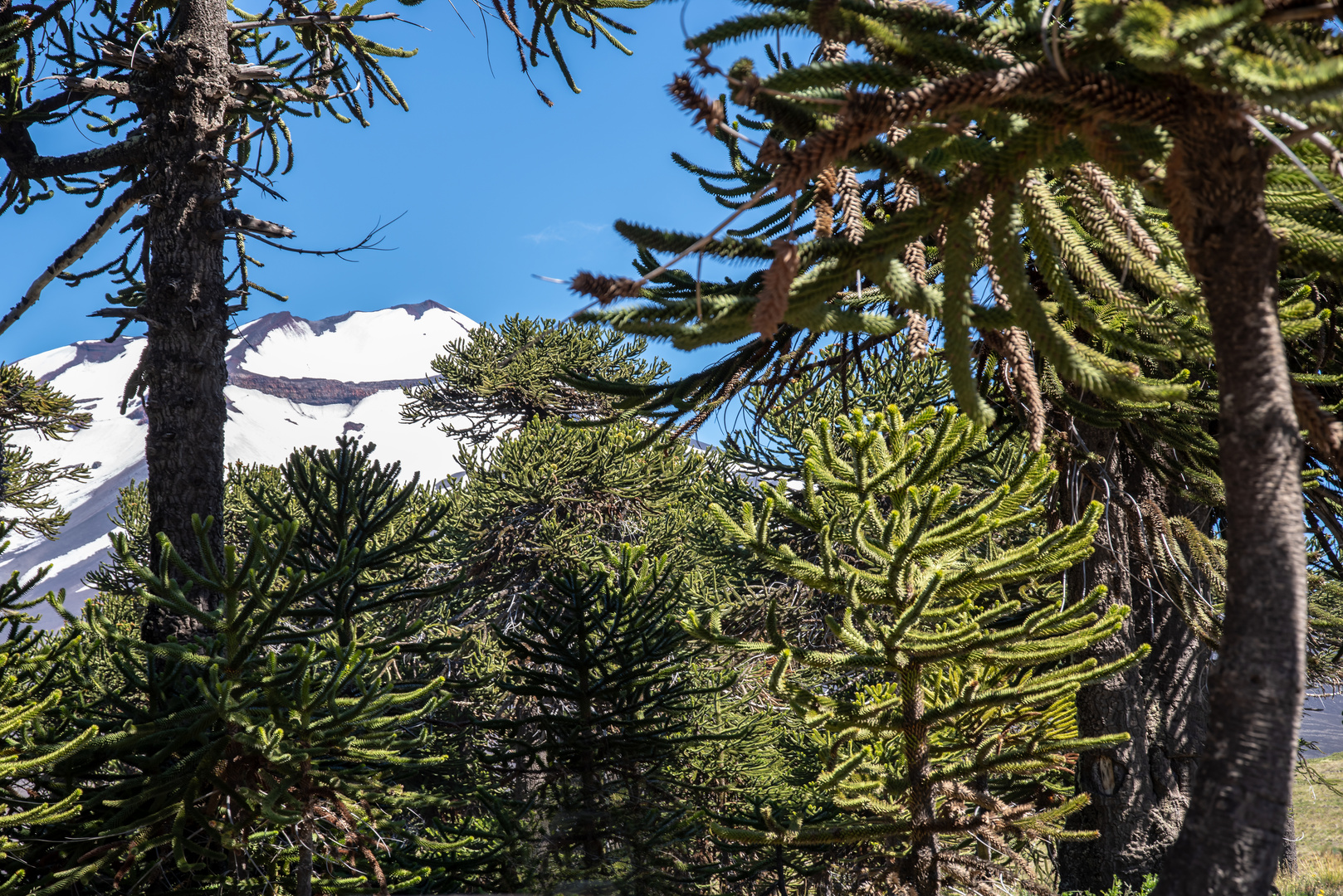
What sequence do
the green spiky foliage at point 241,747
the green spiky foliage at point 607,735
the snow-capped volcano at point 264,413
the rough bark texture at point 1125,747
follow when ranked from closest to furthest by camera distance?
the green spiky foliage at point 241,747 < the green spiky foliage at point 607,735 < the rough bark texture at point 1125,747 < the snow-capped volcano at point 264,413

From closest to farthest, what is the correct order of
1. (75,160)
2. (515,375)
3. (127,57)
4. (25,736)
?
1. (25,736)
2. (127,57)
3. (75,160)
4. (515,375)

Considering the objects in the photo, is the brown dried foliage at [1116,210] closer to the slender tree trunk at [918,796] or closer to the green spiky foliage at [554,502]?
the slender tree trunk at [918,796]

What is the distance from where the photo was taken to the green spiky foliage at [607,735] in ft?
13.6

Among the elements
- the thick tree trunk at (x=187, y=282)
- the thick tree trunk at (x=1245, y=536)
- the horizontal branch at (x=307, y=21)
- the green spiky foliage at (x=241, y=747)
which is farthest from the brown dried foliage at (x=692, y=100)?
the horizontal branch at (x=307, y=21)

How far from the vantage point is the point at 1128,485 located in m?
5.05

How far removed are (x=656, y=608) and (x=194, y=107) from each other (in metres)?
3.97

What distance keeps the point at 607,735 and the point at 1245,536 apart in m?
4.02

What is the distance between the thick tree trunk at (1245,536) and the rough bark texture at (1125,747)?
3285 millimetres

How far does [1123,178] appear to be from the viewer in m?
1.22

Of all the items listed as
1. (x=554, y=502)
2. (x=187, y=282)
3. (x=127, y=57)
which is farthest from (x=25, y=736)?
(x=554, y=502)

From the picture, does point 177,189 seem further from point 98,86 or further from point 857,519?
point 857,519

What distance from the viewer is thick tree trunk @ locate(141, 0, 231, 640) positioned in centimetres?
418

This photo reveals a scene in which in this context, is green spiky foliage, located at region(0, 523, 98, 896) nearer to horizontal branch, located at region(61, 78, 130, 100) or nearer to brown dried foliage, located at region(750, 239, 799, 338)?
horizontal branch, located at region(61, 78, 130, 100)

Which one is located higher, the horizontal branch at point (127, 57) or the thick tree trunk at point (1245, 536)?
the horizontal branch at point (127, 57)
